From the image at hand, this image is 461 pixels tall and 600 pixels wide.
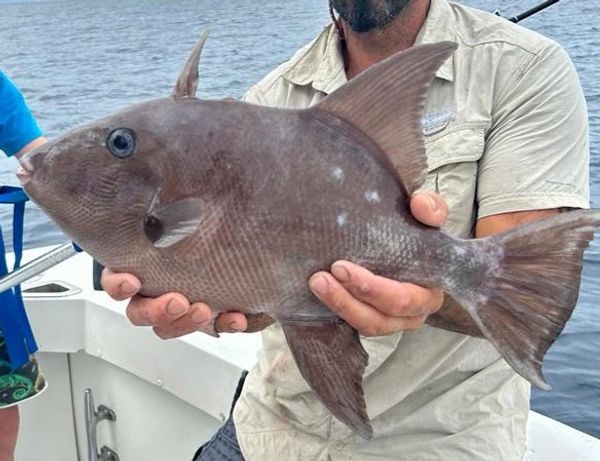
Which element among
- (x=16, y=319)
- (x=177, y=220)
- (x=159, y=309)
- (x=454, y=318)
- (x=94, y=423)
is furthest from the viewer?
(x=94, y=423)

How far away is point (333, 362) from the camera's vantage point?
4.96 feet

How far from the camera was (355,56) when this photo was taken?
2.30 metres

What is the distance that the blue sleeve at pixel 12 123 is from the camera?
122 inches

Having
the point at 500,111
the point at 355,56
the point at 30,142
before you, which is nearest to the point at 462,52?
the point at 500,111

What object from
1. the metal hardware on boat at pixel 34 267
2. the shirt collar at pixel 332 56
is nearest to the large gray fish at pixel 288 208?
the shirt collar at pixel 332 56

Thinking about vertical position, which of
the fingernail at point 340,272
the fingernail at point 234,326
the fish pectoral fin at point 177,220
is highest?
the fish pectoral fin at point 177,220

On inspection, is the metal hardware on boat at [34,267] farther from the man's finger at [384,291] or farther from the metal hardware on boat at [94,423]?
the man's finger at [384,291]

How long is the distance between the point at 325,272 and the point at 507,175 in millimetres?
691

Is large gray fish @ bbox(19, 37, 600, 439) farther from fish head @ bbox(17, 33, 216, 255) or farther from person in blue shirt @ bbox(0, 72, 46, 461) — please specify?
person in blue shirt @ bbox(0, 72, 46, 461)

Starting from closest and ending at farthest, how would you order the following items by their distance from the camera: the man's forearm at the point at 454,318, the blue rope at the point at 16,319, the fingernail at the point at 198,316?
the fingernail at the point at 198,316 → the man's forearm at the point at 454,318 → the blue rope at the point at 16,319

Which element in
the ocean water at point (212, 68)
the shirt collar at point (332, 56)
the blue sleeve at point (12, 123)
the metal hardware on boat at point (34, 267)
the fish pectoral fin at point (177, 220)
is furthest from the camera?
the ocean water at point (212, 68)

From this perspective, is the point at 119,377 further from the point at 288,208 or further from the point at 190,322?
the point at 288,208

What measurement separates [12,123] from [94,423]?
51.1 inches

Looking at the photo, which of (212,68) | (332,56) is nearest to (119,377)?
(332,56)
